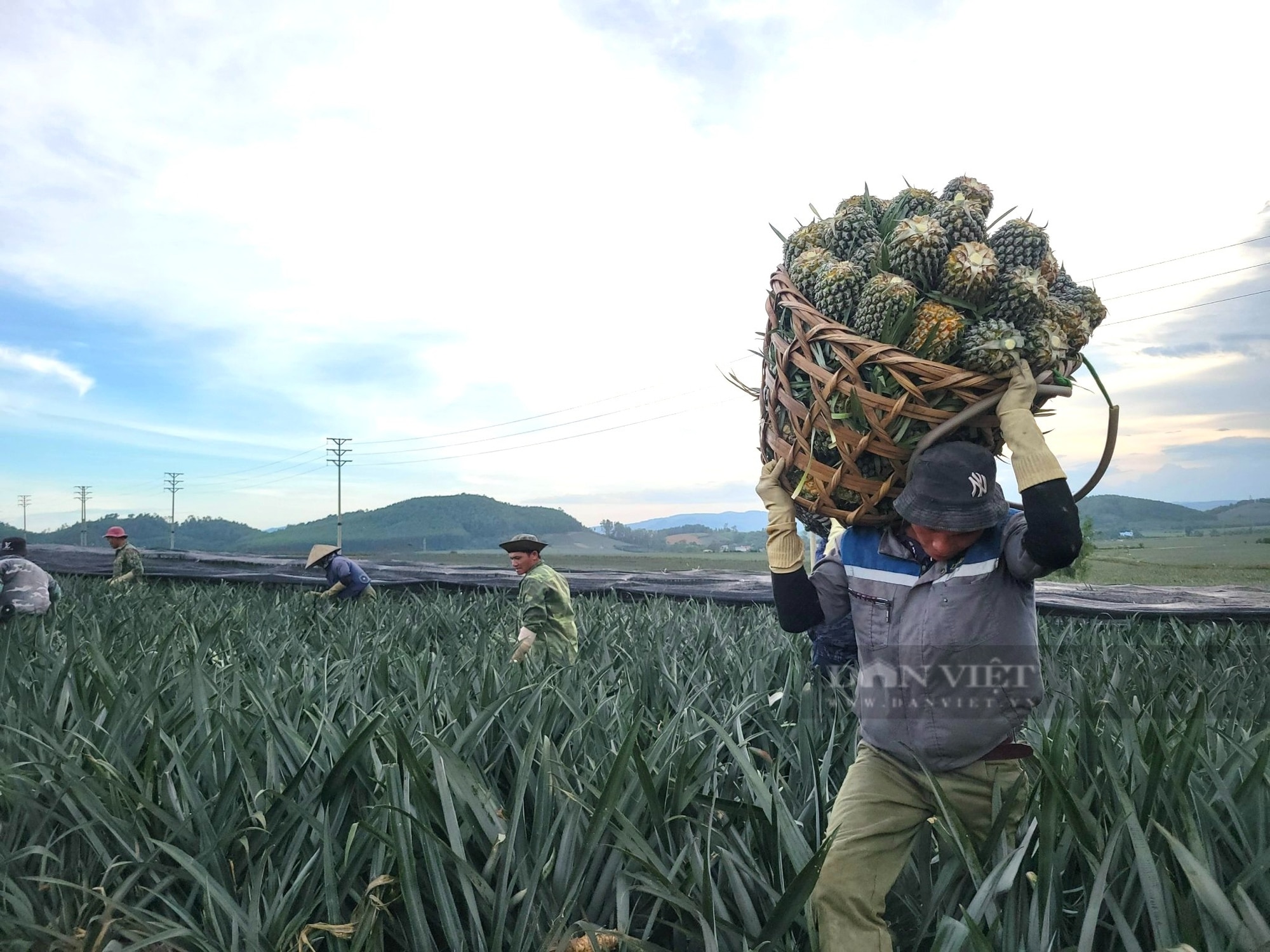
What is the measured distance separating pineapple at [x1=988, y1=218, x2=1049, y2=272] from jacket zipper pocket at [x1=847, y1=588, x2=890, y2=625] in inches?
31.0

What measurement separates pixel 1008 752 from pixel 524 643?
328 cm

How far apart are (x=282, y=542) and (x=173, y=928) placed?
108 m

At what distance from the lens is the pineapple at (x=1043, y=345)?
5.53 ft

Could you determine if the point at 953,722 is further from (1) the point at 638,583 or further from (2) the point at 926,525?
(1) the point at 638,583

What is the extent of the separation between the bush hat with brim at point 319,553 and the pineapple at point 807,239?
6960 mm

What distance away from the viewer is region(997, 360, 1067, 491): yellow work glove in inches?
65.6

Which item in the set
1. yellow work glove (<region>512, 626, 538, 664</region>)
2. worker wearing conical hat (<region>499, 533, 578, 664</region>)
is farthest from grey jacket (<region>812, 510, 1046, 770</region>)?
worker wearing conical hat (<region>499, 533, 578, 664</region>)

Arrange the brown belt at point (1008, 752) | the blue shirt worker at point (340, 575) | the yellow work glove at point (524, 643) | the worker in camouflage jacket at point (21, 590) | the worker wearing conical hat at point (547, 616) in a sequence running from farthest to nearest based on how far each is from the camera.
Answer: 1. the blue shirt worker at point (340, 575)
2. the worker in camouflage jacket at point (21, 590)
3. the worker wearing conical hat at point (547, 616)
4. the yellow work glove at point (524, 643)
5. the brown belt at point (1008, 752)

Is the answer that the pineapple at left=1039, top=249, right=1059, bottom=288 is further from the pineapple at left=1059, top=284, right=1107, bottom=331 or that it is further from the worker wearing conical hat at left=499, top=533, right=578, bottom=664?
the worker wearing conical hat at left=499, top=533, right=578, bottom=664

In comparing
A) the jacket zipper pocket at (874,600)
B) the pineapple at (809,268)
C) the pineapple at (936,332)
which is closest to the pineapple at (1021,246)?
the pineapple at (936,332)

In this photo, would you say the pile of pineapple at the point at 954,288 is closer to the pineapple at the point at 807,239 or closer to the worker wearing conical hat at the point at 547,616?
the pineapple at the point at 807,239

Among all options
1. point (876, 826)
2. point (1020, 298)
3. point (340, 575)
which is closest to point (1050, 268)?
point (1020, 298)

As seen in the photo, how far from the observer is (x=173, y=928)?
1961 mm

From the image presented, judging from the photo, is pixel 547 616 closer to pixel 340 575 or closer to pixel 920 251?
pixel 920 251
